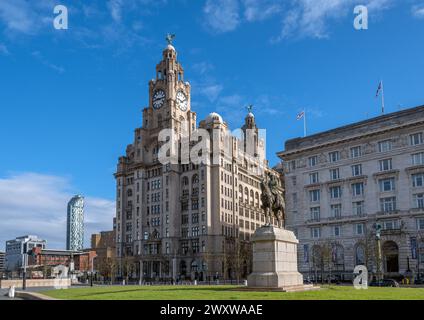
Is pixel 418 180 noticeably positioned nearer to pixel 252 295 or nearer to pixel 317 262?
pixel 317 262

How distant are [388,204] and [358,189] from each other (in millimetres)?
6471

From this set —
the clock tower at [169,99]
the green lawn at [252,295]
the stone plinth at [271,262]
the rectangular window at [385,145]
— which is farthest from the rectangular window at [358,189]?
the clock tower at [169,99]

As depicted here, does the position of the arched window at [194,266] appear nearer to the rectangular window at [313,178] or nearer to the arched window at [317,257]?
the arched window at [317,257]

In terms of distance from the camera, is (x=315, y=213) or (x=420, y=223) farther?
(x=315, y=213)

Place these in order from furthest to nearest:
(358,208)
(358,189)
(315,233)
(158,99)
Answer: (158,99) < (315,233) < (358,189) < (358,208)

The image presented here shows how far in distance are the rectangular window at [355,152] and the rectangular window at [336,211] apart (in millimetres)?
9908

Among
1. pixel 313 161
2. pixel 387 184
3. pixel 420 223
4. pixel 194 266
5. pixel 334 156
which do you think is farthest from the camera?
pixel 194 266

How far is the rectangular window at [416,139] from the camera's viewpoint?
3374 inches

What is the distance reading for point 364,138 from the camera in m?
92.6

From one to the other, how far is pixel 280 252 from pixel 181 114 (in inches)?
4401

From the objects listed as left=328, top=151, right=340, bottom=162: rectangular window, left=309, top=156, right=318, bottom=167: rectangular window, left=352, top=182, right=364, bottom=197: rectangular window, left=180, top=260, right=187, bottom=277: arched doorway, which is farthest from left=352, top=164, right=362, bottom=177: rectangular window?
left=180, top=260, right=187, bottom=277: arched doorway

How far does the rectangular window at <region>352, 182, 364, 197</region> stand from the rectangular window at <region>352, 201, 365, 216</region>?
1.52m

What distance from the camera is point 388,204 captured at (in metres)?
88.0

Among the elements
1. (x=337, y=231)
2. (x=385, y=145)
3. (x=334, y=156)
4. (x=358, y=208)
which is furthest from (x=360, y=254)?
(x=385, y=145)
